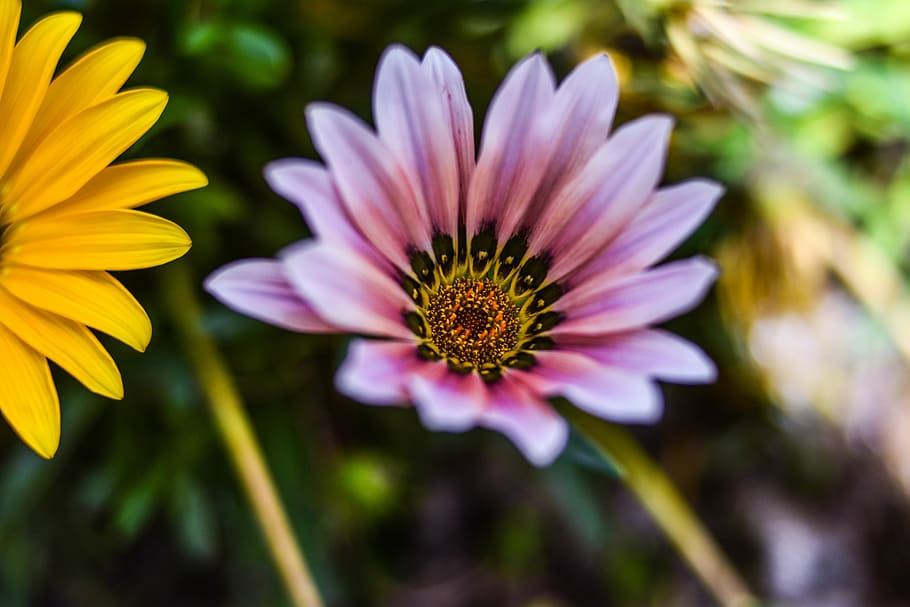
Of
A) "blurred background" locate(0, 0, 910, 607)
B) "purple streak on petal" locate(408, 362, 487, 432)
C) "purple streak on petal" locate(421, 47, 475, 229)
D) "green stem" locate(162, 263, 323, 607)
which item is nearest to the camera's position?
"purple streak on petal" locate(408, 362, 487, 432)

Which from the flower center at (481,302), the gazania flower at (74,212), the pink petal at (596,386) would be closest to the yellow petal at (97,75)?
the gazania flower at (74,212)

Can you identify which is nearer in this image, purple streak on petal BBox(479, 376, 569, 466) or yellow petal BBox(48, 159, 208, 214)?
purple streak on petal BBox(479, 376, 569, 466)

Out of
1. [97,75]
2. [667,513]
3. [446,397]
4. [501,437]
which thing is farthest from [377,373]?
[501,437]

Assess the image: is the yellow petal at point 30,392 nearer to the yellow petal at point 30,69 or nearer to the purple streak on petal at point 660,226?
the yellow petal at point 30,69

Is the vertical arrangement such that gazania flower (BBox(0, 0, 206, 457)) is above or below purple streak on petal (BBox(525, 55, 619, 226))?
below

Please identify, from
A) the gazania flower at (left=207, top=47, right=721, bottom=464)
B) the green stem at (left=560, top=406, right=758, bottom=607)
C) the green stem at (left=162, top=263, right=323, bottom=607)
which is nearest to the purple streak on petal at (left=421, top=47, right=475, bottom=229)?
the gazania flower at (left=207, top=47, right=721, bottom=464)

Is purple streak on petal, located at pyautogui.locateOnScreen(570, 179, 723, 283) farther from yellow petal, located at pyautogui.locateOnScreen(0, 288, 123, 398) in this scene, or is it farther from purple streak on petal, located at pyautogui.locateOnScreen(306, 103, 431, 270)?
yellow petal, located at pyautogui.locateOnScreen(0, 288, 123, 398)
